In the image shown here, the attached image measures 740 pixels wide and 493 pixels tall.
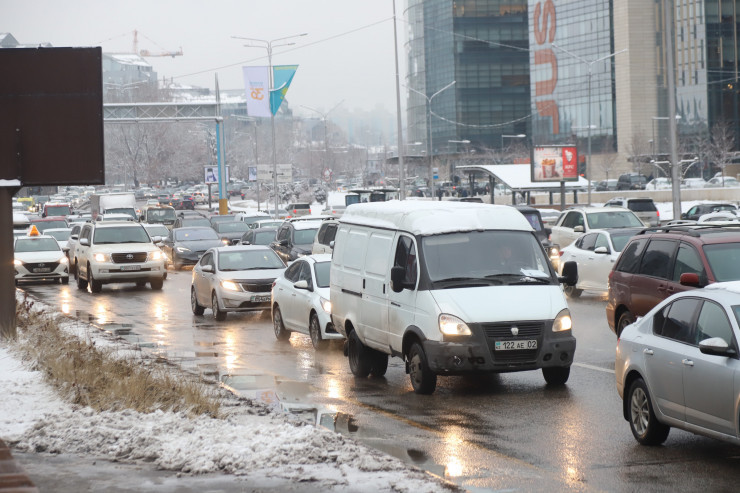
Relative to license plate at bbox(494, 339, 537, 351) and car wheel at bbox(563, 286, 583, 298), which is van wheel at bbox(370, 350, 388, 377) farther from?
car wheel at bbox(563, 286, 583, 298)

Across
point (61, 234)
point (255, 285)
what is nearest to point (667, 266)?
point (255, 285)

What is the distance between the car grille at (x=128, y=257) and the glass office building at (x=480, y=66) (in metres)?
117

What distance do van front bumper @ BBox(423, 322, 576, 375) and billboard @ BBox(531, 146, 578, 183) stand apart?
47.4m

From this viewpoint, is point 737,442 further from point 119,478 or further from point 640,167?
point 640,167

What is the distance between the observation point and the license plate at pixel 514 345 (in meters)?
12.2

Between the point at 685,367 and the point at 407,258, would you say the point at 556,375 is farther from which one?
the point at 685,367

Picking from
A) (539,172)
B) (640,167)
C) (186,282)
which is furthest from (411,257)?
(640,167)

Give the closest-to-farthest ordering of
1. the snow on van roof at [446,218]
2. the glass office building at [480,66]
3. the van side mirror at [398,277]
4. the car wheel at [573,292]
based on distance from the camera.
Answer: the van side mirror at [398,277]
the snow on van roof at [446,218]
the car wheel at [573,292]
the glass office building at [480,66]

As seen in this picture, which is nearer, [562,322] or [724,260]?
[562,322]

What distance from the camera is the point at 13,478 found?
755 centimetres

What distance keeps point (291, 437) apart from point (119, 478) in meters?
1.68

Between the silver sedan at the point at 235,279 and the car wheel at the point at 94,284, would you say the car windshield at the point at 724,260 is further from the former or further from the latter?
the car wheel at the point at 94,284

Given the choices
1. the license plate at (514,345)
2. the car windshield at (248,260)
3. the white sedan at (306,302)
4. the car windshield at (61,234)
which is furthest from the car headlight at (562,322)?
the car windshield at (61,234)

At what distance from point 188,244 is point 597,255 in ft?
64.7
